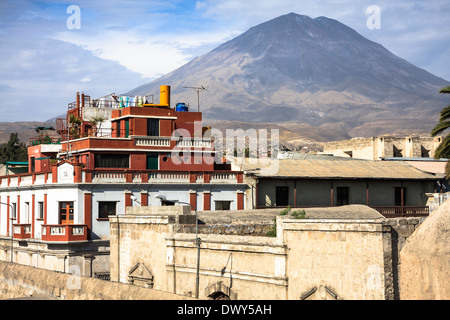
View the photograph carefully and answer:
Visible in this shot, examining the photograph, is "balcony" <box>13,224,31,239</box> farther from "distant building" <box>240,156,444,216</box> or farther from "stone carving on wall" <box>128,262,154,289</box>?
"stone carving on wall" <box>128,262,154,289</box>

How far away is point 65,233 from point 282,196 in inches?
660

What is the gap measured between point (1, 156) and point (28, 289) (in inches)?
3896

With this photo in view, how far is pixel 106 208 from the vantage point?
153 feet

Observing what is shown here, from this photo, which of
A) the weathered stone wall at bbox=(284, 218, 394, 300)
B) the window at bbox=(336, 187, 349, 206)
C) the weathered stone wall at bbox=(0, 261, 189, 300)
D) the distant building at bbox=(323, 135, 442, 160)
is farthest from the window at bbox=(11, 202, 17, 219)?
the distant building at bbox=(323, 135, 442, 160)

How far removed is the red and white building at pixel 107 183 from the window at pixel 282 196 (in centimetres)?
293

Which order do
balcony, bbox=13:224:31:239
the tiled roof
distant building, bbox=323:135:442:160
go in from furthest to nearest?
1. distant building, bbox=323:135:442:160
2. the tiled roof
3. balcony, bbox=13:224:31:239

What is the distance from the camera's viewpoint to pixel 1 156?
414ft

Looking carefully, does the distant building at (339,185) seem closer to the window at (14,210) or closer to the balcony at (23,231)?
the balcony at (23,231)

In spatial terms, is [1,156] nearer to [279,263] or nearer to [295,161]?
[295,161]

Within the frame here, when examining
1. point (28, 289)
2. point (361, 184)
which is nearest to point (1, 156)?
point (361, 184)

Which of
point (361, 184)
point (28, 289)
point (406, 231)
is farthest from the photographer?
point (361, 184)

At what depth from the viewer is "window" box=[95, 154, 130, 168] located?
162ft

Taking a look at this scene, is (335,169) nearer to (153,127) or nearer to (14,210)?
(153,127)

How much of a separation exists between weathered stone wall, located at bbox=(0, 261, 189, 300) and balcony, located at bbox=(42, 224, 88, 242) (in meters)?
7.46
